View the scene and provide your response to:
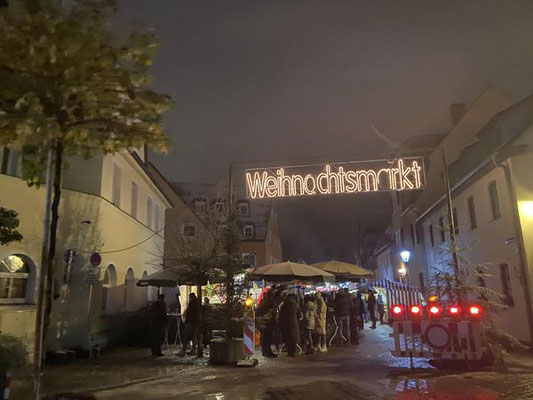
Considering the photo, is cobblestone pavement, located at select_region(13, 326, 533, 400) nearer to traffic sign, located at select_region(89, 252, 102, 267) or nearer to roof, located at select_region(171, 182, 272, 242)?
traffic sign, located at select_region(89, 252, 102, 267)

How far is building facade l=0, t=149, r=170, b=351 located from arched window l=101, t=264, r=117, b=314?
0.11ft

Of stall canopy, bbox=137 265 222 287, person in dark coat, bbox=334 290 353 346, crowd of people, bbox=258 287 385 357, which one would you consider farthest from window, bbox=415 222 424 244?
stall canopy, bbox=137 265 222 287

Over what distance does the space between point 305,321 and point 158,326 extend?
14.8ft

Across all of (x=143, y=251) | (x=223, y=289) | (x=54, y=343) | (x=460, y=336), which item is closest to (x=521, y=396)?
(x=460, y=336)

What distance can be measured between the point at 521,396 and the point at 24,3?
9325 mm

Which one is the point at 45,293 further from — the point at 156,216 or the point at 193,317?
the point at 156,216

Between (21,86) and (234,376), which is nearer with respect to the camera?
(21,86)

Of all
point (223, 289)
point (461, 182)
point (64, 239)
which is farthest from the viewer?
point (461, 182)

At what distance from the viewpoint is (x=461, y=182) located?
18.8 meters

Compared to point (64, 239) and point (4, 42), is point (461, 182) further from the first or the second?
point (4, 42)

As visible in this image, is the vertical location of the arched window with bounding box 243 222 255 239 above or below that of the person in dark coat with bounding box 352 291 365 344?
above

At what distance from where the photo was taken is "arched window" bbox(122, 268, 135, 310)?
19000mm

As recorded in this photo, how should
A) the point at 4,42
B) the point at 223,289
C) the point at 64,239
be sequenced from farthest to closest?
the point at 64,239 → the point at 223,289 → the point at 4,42

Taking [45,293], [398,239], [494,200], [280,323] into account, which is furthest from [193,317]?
[398,239]
